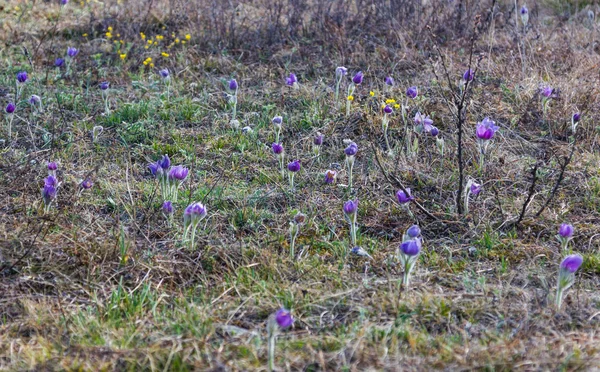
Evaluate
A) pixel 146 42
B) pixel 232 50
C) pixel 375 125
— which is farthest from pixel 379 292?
pixel 146 42

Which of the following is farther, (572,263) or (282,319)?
(572,263)

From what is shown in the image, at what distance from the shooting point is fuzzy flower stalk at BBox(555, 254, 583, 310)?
106 inches

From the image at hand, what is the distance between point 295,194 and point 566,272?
5.28 feet

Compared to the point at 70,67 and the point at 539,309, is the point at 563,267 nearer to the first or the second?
the point at 539,309

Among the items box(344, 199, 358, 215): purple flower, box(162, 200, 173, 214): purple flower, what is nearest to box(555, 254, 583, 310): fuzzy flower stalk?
box(344, 199, 358, 215): purple flower

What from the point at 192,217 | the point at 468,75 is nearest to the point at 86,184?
the point at 192,217

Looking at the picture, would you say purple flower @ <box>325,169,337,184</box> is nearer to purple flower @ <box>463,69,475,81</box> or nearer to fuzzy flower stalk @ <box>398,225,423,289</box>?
purple flower @ <box>463,69,475,81</box>

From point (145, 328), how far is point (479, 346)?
117cm

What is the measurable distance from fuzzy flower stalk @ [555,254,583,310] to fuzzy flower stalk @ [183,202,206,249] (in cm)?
144

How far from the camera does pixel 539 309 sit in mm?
2809

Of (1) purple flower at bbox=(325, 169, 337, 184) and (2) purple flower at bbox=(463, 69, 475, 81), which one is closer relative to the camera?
(2) purple flower at bbox=(463, 69, 475, 81)

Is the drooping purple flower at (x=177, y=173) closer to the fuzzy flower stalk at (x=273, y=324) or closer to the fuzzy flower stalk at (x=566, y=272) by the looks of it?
the fuzzy flower stalk at (x=273, y=324)

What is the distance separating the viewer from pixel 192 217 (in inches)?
127

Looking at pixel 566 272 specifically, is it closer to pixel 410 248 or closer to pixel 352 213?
pixel 410 248
